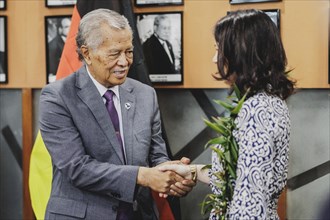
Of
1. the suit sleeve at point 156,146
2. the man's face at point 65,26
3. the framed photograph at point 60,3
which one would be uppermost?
the framed photograph at point 60,3

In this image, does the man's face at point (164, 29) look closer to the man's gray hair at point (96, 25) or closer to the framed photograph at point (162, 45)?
the framed photograph at point (162, 45)

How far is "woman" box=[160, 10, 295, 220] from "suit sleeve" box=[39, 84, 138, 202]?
0.49 metres

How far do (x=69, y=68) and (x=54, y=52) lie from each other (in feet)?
1.69

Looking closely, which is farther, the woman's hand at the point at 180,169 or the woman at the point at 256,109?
the woman's hand at the point at 180,169

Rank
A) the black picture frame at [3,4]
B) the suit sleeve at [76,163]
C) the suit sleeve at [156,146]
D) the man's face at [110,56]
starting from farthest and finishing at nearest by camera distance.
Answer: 1. the black picture frame at [3,4]
2. the suit sleeve at [156,146]
3. the man's face at [110,56]
4. the suit sleeve at [76,163]

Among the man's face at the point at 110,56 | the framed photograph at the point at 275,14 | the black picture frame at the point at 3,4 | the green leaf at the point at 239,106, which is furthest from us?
the black picture frame at the point at 3,4

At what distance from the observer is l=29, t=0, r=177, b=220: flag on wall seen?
122 inches

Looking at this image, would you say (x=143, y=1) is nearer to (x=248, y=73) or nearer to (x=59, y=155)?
(x=59, y=155)

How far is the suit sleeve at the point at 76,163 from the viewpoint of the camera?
235 centimetres

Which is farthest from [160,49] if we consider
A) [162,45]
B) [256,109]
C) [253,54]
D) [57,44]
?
[256,109]

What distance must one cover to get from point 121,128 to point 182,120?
0.96 metres

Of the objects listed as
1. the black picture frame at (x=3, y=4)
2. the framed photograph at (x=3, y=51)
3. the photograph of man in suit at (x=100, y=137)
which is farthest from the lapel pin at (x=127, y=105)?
the black picture frame at (x=3, y=4)

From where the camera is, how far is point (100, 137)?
241cm

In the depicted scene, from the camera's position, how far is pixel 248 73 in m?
1.94
